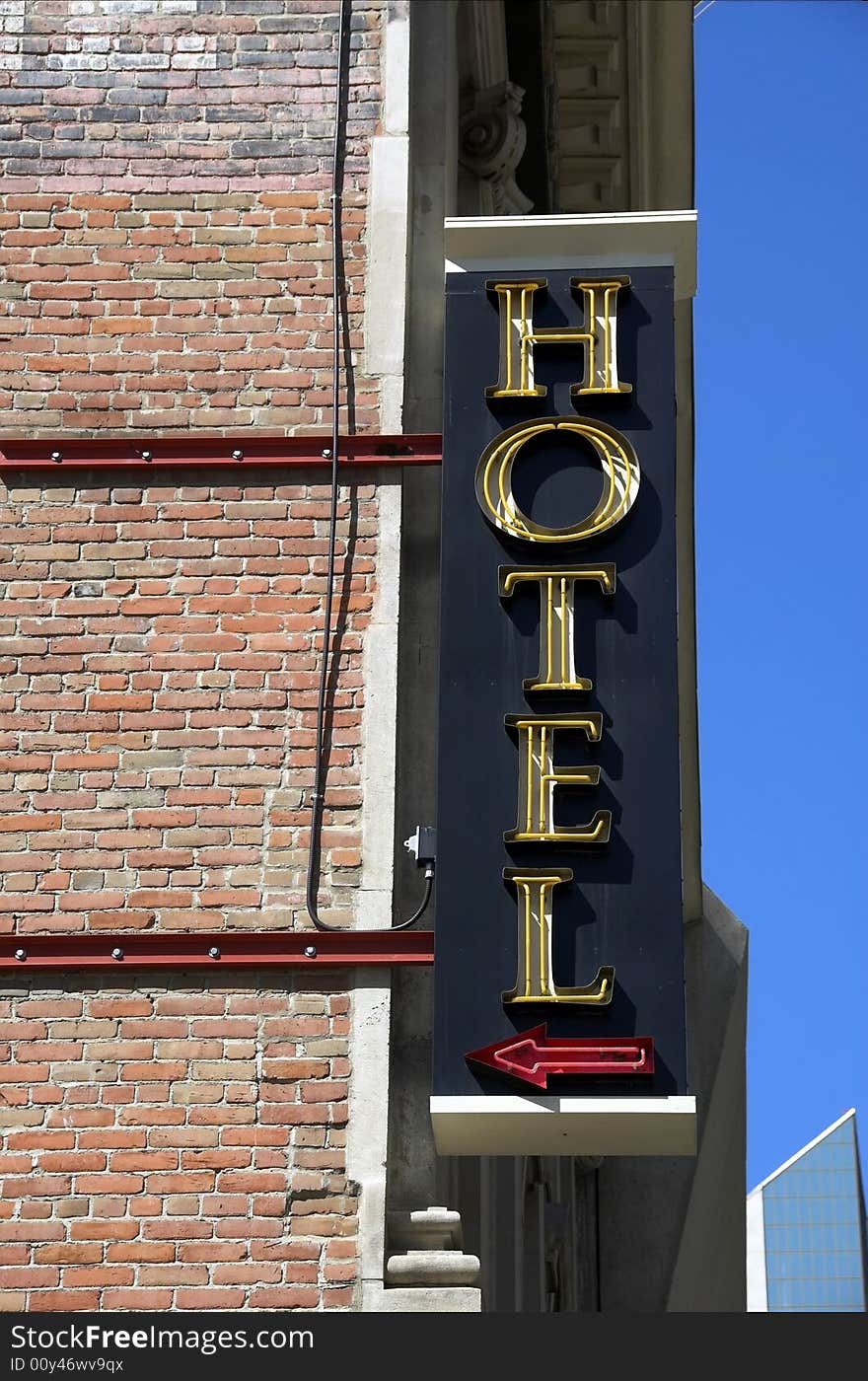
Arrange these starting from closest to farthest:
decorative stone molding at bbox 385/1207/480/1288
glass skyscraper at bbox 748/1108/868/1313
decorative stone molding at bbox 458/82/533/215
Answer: decorative stone molding at bbox 385/1207/480/1288 → decorative stone molding at bbox 458/82/533/215 → glass skyscraper at bbox 748/1108/868/1313

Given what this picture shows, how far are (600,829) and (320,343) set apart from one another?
2.67m

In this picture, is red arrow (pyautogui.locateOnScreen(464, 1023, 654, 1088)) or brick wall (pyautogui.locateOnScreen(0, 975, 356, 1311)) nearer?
red arrow (pyautogui.locateOnScreen(464, 1023, 654, 1088))

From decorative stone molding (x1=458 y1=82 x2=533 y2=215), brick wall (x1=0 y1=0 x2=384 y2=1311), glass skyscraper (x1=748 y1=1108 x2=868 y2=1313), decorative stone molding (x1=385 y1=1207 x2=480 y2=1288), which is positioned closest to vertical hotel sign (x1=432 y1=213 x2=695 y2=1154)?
decorative stone molding (x1=385 y1=1207 x2=480 y2=1288)

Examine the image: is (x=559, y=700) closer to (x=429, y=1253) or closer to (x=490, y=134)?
(x=429, y=1253)

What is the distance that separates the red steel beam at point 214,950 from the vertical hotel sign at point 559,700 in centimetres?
47

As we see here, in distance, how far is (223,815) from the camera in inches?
289

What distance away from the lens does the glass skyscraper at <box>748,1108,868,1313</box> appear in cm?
10950

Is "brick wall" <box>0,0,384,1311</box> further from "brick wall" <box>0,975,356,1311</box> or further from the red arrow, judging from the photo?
the red arrow

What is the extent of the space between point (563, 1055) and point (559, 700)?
4.25ft

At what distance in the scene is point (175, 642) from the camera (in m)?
7.64

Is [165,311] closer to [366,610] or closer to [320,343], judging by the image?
[320,343]

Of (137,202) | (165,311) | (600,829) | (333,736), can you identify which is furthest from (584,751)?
(137,202)

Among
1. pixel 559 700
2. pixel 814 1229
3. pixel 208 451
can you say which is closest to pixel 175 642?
pixel 208 451

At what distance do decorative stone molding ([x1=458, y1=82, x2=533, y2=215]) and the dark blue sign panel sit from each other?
3482mm
